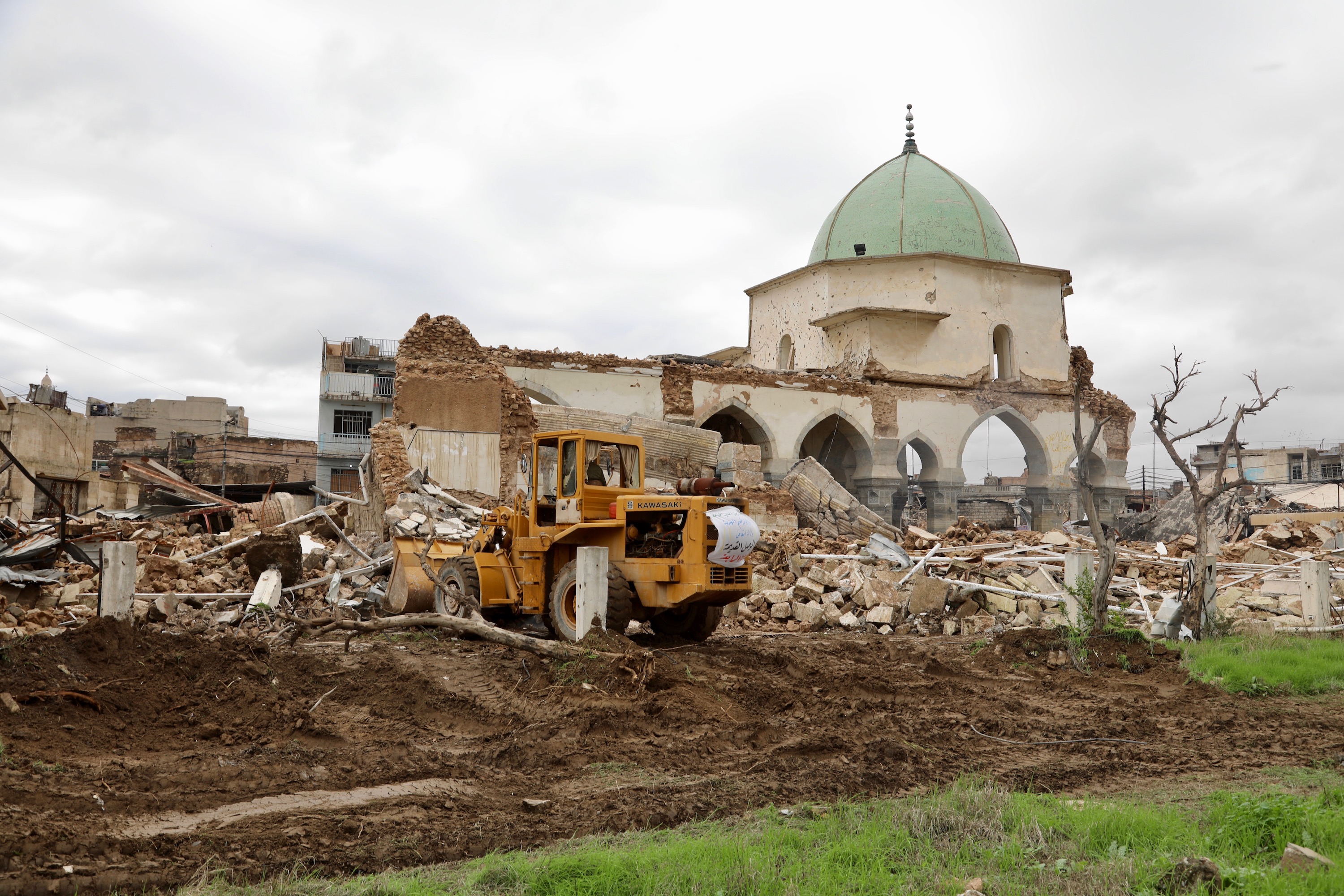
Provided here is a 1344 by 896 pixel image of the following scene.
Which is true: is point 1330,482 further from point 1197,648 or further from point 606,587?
point 606,587

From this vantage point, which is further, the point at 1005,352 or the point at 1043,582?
the point at 1005,352

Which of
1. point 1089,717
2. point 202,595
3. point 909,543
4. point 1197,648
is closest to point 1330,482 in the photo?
point 909,543

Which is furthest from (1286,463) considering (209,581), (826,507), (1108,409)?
(209,581)

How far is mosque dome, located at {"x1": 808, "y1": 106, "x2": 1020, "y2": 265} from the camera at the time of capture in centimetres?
3067

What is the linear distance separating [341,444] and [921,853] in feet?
140

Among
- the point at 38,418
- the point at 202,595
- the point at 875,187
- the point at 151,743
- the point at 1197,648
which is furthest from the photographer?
the point at 875,187

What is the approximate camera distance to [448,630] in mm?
10562

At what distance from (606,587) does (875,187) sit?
25.8 metres

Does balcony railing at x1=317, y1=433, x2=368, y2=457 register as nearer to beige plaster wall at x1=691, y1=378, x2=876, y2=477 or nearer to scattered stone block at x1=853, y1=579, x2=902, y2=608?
beige plaster wall at x1=691, y1=378, x2=876, y2=477

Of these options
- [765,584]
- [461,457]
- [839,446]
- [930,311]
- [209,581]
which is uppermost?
[930,311]

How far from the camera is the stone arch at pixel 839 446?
28.1 metres

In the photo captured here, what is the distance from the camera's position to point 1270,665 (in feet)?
30.1

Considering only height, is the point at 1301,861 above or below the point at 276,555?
below

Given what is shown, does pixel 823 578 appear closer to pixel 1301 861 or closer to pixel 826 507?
pixel 826 507
